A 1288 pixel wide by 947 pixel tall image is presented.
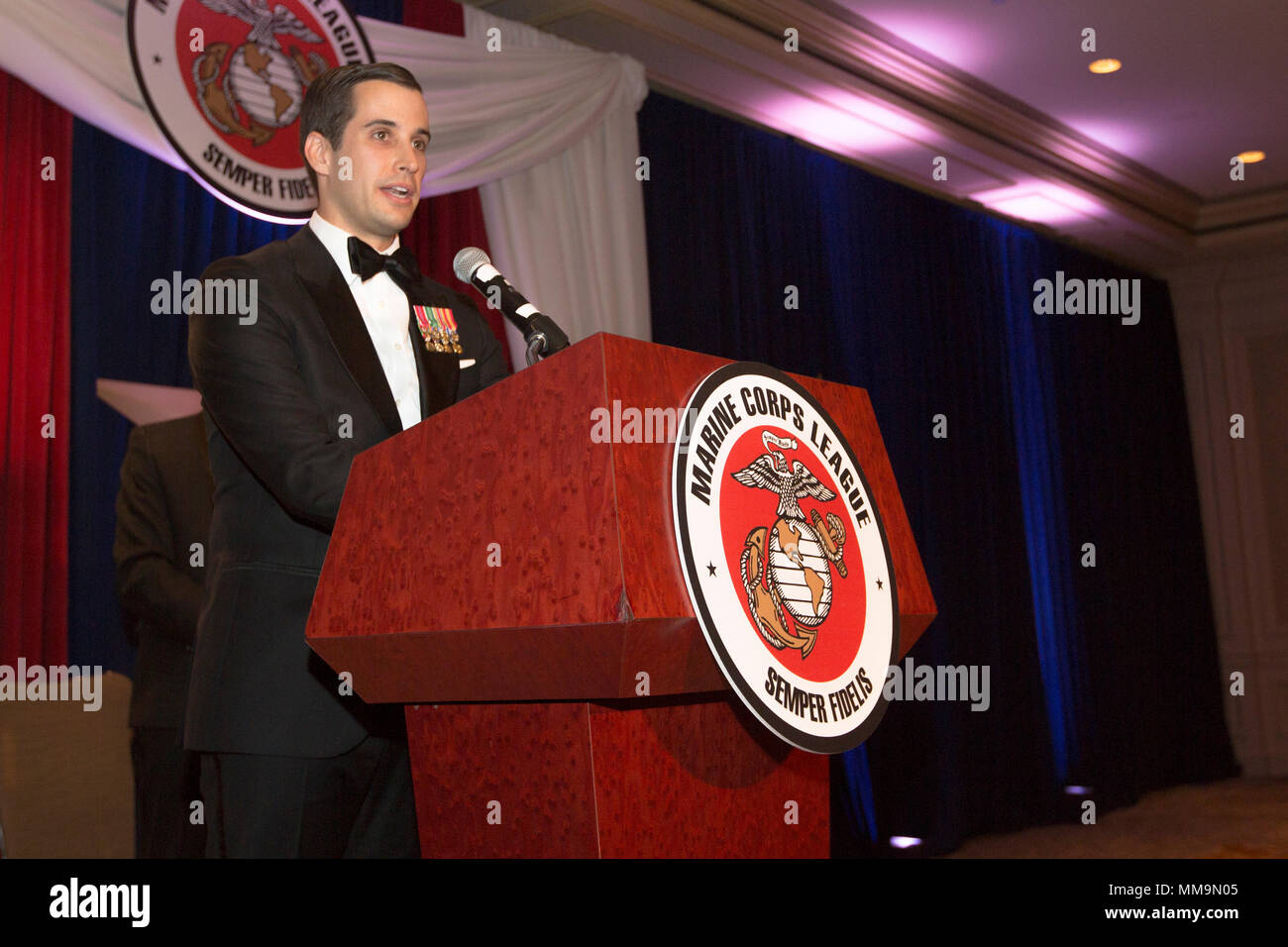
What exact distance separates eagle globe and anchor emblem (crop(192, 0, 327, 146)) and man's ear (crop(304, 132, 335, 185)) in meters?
1.79

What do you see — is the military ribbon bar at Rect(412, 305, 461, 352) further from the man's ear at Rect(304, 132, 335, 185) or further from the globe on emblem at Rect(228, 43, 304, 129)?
the globe on emblem at Rect(228, 43, 304, 129)

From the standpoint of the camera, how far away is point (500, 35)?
13.8ft

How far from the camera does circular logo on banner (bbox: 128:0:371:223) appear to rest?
306cm

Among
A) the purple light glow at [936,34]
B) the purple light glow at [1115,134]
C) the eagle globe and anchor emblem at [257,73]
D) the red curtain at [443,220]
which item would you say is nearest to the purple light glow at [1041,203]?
the purple light glow at [1115,134]

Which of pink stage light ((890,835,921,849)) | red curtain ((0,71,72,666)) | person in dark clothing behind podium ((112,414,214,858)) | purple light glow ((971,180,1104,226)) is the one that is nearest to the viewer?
person in dark clothing behind podium ((112,414,214,858))

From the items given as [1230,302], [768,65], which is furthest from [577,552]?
[1230,302]

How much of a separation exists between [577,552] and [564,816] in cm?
25

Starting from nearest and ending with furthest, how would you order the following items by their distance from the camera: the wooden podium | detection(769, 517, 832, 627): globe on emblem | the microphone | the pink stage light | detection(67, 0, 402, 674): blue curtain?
1. the wooden podium
2. detection(769, 517, 832, 627): globe on emblem
3. the microphone
4. detection(67, 0, 402, 674): blue curtain
5. the pink stage light

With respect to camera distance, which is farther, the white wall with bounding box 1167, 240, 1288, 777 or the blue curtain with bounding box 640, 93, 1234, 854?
the white wall with bounding box 1167, 240, 1288, 777

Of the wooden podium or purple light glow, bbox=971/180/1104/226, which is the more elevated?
purple light glow, bbox=971/180/1104/226

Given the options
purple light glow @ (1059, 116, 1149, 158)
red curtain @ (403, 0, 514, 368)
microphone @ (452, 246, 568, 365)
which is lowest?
microphone @ (452, 246, 568, 365)

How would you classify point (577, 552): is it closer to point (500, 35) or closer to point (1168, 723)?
point (500, 35)

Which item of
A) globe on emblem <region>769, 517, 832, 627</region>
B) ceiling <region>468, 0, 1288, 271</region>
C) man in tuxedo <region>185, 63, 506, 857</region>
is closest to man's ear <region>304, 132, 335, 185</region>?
man in tuxedo <region>185, 63, 506, 857</region>

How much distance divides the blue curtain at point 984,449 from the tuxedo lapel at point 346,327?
3.26m
